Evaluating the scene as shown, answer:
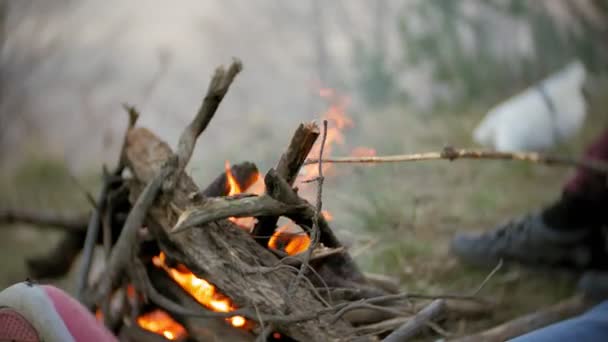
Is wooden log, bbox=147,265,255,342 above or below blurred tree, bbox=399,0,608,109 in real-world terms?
below

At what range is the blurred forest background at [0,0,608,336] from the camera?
2.40 metres

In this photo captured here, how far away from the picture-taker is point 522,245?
2.23 meters

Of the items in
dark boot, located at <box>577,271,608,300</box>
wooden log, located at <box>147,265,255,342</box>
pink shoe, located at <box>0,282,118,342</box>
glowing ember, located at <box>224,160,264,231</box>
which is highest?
dark boot, located at <box>577,271,608,300</box>

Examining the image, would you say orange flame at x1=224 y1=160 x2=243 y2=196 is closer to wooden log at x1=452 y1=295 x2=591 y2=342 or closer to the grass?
the grass

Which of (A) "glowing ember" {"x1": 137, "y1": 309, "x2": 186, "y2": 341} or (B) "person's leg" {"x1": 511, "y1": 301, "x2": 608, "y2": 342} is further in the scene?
(A) "glowing ember" {"x1": 137, "y1": 309, "x2": 186, "y2": 341}

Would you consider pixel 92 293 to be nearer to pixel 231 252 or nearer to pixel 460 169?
pixel 231 252

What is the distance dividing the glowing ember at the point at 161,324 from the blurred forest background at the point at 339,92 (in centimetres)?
43

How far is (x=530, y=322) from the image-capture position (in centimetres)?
163

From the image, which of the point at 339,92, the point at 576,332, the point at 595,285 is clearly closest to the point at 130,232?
the point at 576,332

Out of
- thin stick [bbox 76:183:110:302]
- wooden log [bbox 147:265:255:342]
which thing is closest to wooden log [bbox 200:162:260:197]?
wooden log [bbox 147:265:255:342]

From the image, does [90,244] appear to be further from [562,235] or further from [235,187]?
[562,235]

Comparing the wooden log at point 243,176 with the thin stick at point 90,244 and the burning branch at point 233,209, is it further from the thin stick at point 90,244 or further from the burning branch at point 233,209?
the thin stick at point 90,244

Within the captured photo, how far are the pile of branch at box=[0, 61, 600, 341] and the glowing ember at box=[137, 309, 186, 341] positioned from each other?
0.02 metres

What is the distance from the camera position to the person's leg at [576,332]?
125 cm
